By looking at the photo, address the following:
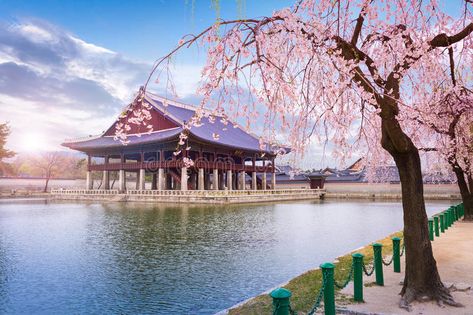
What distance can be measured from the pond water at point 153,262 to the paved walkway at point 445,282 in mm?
2603

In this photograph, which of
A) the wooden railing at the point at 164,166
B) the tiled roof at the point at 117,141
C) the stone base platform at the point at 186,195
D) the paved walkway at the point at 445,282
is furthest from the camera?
A: the wooden railing at the point at 164,166

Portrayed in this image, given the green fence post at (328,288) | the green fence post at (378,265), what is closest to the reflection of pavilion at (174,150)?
the green fence post at (378,265)

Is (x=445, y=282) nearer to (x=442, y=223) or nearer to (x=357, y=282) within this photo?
(x=357, y=282)

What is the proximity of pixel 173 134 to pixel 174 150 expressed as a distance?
13.3 ft

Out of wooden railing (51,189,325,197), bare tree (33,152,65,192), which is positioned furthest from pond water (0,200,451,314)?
bare tree (33,152,65,192)

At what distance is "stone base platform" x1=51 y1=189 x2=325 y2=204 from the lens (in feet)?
124

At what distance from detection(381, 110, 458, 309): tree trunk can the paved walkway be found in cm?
23

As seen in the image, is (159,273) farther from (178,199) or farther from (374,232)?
(178,199)

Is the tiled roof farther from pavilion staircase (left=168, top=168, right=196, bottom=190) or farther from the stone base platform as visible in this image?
the stone base platform

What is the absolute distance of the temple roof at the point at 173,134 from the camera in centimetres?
4241

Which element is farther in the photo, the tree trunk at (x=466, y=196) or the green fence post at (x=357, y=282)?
the tree trunk at (x=466, y=196)

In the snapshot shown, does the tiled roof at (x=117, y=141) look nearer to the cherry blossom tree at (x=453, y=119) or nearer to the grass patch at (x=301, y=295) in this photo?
the cherry blossom tree at (x=453, y=119)

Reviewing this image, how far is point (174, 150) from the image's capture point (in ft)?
144

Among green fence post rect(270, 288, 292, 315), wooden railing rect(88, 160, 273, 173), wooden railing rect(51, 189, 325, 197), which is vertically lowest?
green fence post rect(270, 288, 292, 315)
